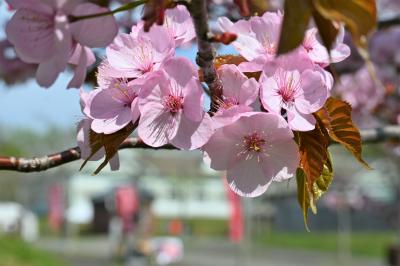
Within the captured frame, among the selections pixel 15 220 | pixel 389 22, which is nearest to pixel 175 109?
pixel 389 22

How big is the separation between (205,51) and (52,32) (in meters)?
0.19

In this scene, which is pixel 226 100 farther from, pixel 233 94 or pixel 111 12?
pixel 111 12

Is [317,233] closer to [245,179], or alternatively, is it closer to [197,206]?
[197,206]

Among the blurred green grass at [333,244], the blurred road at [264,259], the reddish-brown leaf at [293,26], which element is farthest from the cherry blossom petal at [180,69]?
the blurred green grass at [333,244]

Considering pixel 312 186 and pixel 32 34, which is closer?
pixel 32 34

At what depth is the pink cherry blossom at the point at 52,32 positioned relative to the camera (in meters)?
0.61

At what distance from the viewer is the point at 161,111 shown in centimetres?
77

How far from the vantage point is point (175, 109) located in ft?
2.52

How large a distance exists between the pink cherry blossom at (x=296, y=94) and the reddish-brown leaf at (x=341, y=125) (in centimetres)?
3

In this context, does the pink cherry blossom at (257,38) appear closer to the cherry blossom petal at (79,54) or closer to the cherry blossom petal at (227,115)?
the cherry blossom petal at (227,115)

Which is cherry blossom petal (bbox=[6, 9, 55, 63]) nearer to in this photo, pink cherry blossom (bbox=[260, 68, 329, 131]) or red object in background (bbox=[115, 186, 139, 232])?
pink cherry blossom (bbox=[260, 68, 329, 131])

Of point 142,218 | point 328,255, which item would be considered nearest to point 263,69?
point 142,218

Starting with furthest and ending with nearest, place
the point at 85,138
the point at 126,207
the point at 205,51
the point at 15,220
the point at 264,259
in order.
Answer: the point at 15,220
the point at 264,259
the point at 126,207
the point at 85,138
the point at 205,51

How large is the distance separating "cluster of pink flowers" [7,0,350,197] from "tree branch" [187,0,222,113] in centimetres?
1
